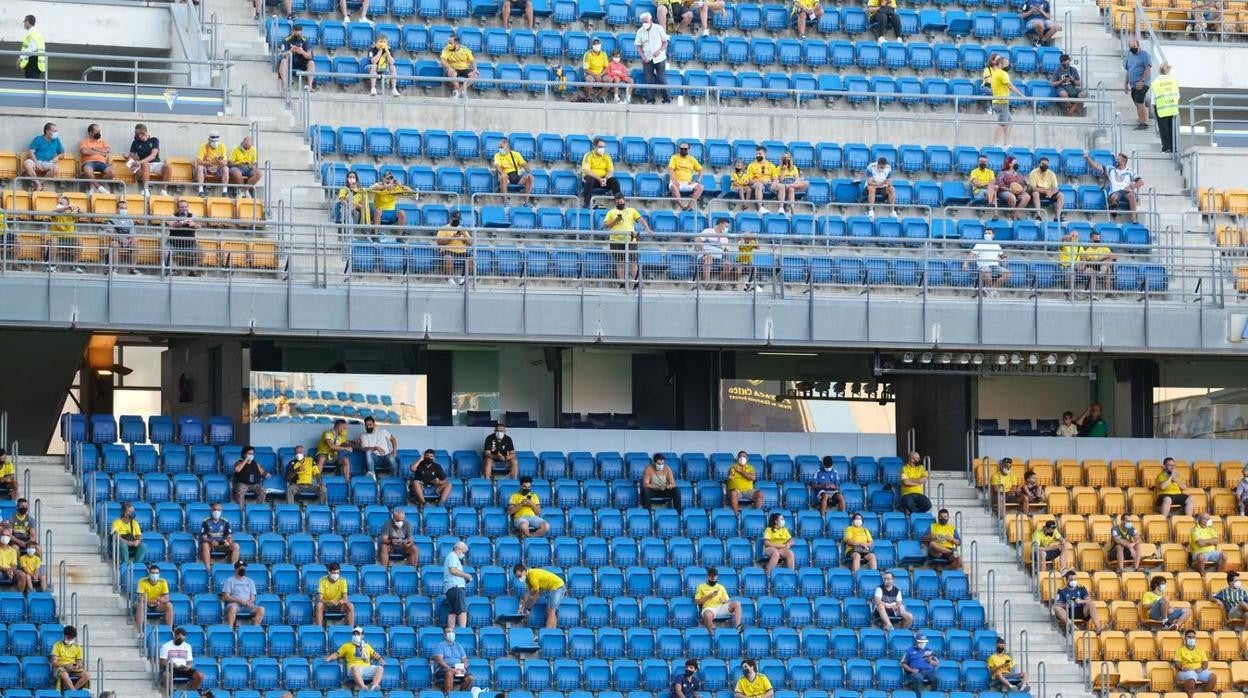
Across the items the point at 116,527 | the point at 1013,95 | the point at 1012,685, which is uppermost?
the point at 1013,95

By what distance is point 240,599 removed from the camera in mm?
26484

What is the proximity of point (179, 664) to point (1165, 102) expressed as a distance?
1814 centimetres

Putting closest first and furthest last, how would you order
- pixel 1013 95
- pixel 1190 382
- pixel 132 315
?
pixel 132 315 < pixel 1190 382 < pixel 1013 95

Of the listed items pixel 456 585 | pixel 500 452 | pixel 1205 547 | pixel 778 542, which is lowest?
pixel 456 585

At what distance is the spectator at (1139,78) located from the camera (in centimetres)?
3784

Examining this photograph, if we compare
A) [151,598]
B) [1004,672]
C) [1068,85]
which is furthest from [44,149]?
[1068,85]

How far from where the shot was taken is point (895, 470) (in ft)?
105

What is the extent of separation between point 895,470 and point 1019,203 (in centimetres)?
511

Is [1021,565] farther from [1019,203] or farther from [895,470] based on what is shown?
[1019,203]

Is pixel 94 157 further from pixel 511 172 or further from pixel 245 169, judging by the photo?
pixel 511 172

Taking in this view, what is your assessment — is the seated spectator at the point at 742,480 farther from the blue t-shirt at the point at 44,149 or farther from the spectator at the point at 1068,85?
the spectator at the point at 1068,85

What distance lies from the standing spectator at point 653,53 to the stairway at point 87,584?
11.2m

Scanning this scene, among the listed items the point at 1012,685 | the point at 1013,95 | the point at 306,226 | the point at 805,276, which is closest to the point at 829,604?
the point at 1012,685

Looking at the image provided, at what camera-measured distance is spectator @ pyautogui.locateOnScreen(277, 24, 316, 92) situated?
1368 inches
